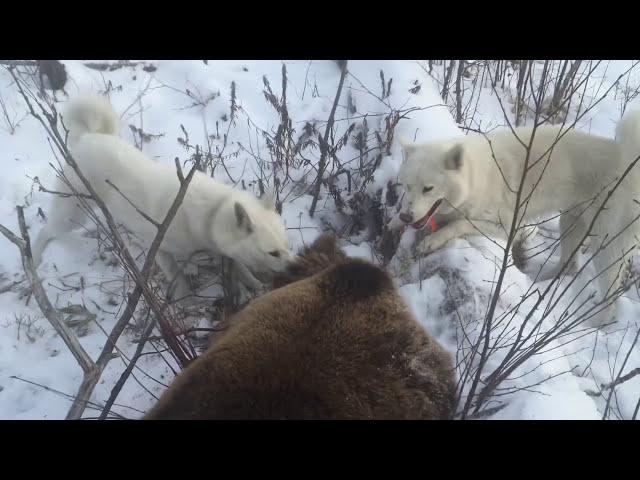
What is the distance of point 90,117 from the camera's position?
12.6ft

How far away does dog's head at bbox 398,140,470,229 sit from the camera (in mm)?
3393

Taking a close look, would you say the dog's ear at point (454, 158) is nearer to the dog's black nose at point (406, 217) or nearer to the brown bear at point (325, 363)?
the dog's black nose at point (406, 217)

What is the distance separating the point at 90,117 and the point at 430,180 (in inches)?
110

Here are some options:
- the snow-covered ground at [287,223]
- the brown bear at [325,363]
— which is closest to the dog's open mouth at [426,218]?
the snow-covered ground at [287,223]

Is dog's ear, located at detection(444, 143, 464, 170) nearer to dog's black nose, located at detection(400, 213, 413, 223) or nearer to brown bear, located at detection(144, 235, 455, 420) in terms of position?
dog's black nose, located at detection(400, 213, 413, 223)

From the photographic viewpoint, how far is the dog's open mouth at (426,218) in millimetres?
3494

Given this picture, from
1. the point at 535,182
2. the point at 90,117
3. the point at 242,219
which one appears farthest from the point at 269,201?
the point at 535,182

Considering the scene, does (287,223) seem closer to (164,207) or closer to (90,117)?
(164,207)

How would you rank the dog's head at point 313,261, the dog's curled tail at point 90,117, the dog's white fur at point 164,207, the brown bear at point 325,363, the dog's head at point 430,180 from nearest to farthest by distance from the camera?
1. the brown bear at point 325,363
2. the dog's head at point 313,261
3. the dog's white fur at point 164,207
4. the dog's head at point 430,180
5. the dog's curled tail at point 90,117

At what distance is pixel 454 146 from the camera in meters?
3.28

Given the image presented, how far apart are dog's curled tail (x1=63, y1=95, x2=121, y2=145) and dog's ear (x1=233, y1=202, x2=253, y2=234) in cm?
159

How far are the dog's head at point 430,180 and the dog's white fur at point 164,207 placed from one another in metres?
1.00

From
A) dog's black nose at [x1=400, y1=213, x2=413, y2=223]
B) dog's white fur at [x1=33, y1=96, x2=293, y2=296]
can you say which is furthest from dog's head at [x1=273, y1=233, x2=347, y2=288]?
dog's black nose at [x1=400, y1=213, x2=413, y2=223]

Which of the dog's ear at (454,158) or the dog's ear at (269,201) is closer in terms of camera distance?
the dog's ear at (454,158)
